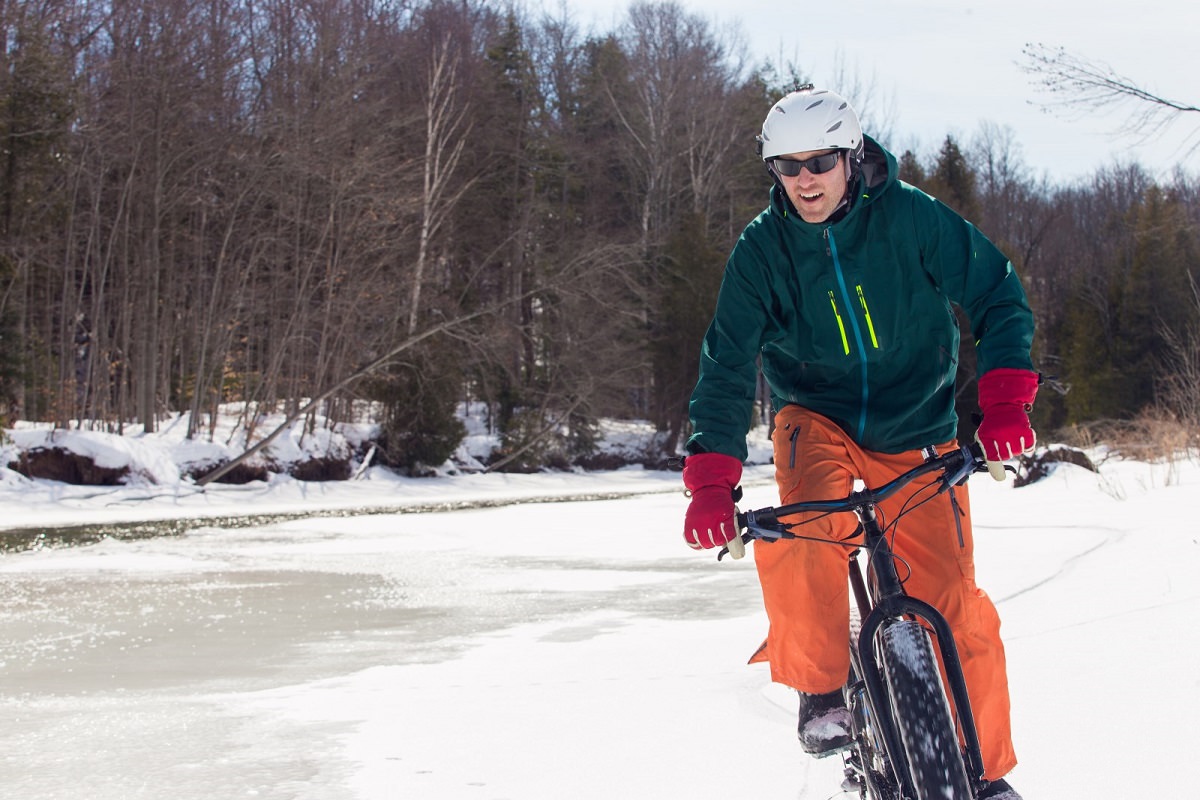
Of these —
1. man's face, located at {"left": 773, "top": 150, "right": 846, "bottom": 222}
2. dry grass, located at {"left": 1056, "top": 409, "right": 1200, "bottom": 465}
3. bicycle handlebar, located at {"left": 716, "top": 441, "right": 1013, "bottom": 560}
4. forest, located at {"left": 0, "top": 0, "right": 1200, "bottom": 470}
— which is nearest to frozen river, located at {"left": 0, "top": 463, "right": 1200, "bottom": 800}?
bicycle handlebar, located at {"left": 716, "top": 441, "right": 1013, "bottom": 560}

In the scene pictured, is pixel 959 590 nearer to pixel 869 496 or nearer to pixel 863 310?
pixel 869 496

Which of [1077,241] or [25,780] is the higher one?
[1077,241]

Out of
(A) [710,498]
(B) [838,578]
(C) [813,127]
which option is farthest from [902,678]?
(C) [813,127]

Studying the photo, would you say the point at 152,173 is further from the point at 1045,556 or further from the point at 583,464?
the point at 1045,556

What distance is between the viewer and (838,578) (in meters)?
2.79

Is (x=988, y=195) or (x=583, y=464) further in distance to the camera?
(x=988, y=195)

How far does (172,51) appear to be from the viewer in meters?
22.1

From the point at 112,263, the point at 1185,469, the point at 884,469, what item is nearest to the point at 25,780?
the point at 884,469

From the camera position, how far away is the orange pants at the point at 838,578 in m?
2.70

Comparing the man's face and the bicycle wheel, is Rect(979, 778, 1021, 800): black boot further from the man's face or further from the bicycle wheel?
the man's face

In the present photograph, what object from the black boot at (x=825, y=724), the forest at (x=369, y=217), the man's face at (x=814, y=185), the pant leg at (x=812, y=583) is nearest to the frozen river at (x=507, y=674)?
the black boot at (x=825, y=724)

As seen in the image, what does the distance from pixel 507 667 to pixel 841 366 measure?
2.95m

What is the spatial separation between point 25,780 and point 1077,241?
6432 cm

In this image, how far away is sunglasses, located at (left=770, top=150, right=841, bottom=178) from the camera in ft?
9.21
